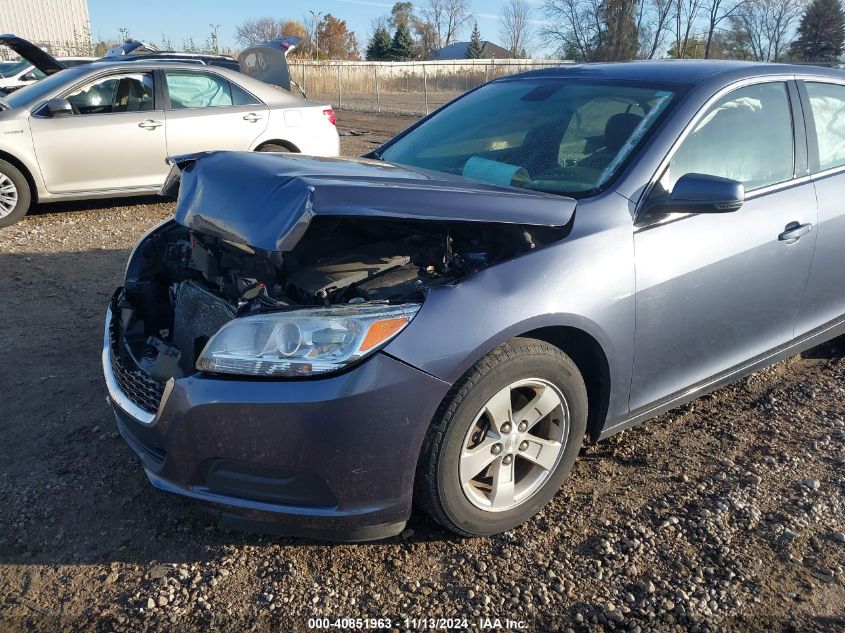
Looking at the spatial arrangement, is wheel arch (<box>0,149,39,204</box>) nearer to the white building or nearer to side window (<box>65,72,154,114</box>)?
side window (<box>65,72,154,114</box>)

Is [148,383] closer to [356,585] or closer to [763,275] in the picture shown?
[356,585]

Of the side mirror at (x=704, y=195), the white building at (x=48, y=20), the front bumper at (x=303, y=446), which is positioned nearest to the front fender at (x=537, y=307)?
the front bumper at (x=303, y=446)

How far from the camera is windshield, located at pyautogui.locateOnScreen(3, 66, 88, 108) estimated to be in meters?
7.23

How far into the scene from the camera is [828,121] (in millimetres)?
3719

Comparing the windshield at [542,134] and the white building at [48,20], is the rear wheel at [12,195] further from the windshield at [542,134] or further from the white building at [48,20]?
the white building at [48,20]

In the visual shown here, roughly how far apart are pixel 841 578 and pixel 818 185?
75.0 inches

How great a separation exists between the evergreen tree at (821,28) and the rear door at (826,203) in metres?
42.2

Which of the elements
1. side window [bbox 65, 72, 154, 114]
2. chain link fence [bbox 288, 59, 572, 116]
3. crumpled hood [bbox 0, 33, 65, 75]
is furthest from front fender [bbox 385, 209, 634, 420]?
chain link fence [bbox 288, 59, 572, 116]

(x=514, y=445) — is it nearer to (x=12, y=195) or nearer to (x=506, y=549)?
(x=506, y=549)

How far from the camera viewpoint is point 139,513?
2.82m

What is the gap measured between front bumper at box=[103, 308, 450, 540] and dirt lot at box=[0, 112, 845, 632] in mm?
250

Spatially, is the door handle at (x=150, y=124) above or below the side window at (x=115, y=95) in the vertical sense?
below

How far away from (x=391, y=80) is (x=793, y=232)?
36091mm

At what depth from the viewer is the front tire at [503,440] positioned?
2.38m
